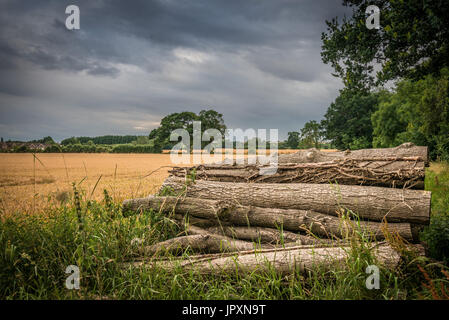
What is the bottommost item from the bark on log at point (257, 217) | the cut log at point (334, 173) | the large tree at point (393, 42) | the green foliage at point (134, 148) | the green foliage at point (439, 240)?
the green foliage at point (439, 240)

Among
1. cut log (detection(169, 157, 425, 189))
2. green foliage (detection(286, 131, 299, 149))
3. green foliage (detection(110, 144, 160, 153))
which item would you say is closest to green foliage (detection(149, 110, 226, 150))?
green foliage (detection(110, 144, 160, 153))

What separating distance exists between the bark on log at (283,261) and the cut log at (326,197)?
661 mm

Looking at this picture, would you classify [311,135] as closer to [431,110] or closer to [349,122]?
[349,122]

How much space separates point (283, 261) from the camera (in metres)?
2.87

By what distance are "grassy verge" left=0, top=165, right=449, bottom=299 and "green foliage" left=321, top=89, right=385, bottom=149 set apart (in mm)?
35436

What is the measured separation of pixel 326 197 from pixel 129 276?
3.01m

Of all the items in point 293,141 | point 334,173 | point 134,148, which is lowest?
point 334,173

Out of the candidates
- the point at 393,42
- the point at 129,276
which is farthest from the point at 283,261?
the point at 393,42

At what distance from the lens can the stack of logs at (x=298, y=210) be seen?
3.00 metres
